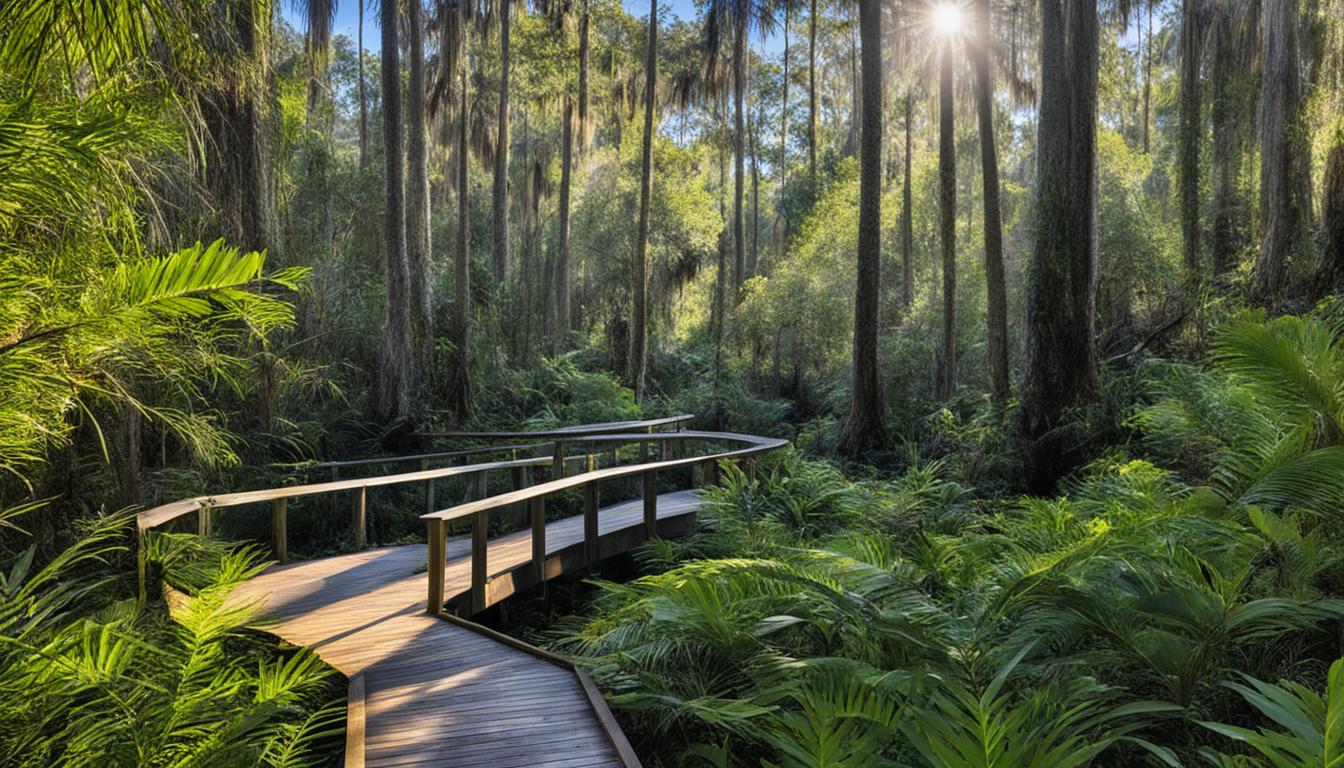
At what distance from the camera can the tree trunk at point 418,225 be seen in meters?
13.3

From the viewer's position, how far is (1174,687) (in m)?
3.31

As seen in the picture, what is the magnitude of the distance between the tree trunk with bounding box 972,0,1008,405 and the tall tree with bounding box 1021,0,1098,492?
2.73m

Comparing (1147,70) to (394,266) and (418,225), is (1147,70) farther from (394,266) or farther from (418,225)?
(394,266)

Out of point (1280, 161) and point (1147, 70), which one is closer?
point (1280, 161)

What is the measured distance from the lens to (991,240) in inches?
568

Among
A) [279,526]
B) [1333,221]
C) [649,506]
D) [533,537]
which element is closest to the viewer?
[533,537]

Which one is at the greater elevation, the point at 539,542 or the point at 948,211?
the point at 948,211

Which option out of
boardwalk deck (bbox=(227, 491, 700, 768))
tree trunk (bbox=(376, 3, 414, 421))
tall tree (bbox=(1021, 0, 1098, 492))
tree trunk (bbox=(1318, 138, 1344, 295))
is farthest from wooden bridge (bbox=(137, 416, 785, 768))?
tree trunk (bbox=(1318, 138, 1344, 295))

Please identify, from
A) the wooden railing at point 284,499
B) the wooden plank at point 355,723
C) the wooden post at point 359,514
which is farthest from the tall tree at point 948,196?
the wooden plank at point 355,723

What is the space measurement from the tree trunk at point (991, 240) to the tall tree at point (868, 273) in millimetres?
2063

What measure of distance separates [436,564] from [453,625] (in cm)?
43

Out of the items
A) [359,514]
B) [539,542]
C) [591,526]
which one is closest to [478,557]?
[539,542]

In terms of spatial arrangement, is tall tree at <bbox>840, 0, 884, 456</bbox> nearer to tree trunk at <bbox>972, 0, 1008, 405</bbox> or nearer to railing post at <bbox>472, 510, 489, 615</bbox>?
tree trunk at <bbox>972, 0, 1008, 405</bbox>

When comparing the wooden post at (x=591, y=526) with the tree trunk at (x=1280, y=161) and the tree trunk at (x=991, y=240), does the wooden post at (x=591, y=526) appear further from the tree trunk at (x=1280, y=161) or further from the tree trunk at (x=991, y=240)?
the tree trunk at (x=1280, y=161)
